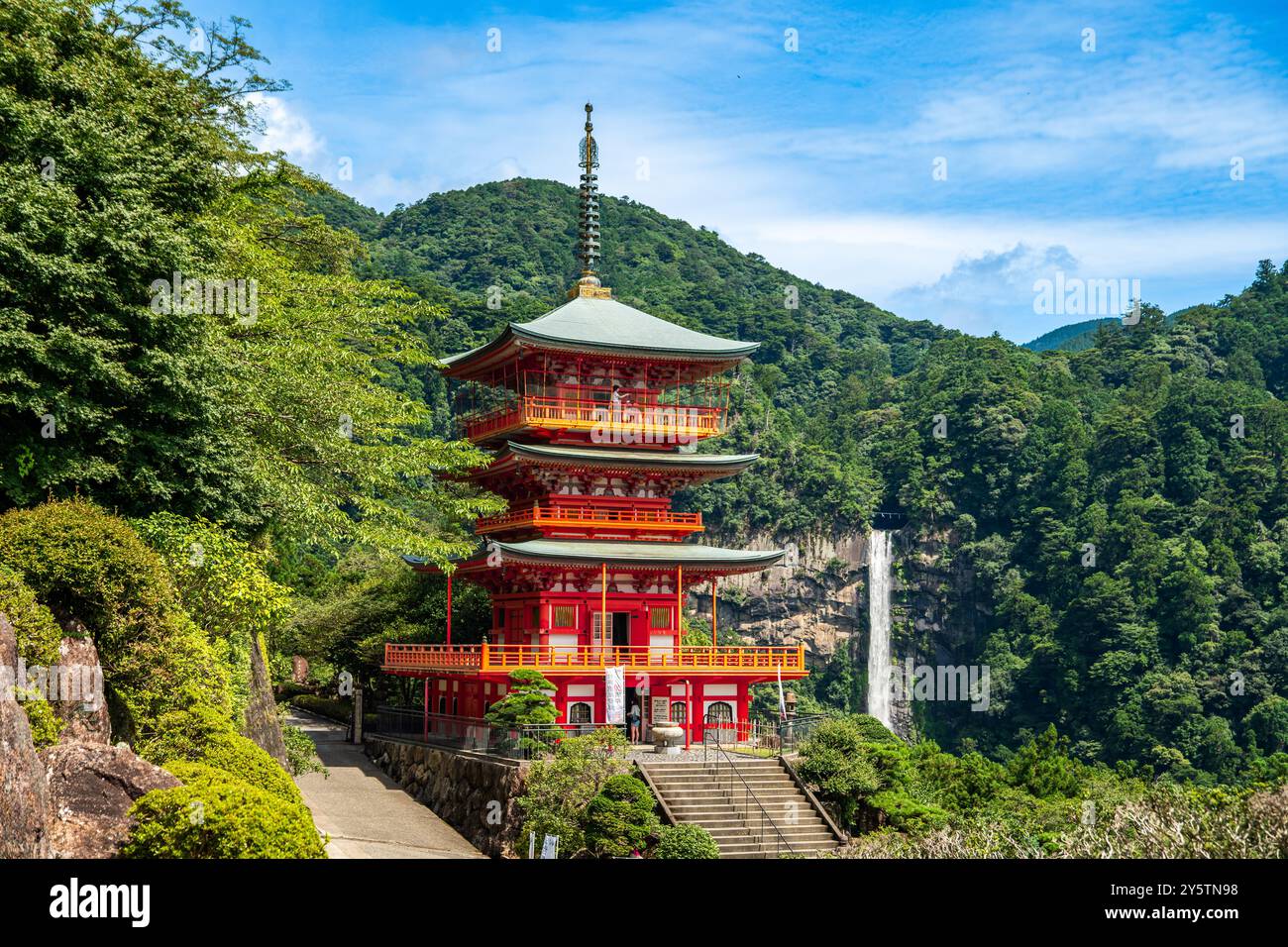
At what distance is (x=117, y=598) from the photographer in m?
15.6

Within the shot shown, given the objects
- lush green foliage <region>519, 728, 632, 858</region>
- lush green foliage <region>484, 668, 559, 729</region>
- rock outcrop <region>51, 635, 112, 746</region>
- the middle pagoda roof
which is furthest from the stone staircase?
rock outcrop <region>51, 635, 112, 746</region>

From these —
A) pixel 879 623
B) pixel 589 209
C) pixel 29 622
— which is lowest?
pixel 879 623

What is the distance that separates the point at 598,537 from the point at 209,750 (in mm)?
18496

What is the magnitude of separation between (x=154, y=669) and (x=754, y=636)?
73838 millimetres

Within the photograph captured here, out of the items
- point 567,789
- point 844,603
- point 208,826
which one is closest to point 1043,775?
point 567,789

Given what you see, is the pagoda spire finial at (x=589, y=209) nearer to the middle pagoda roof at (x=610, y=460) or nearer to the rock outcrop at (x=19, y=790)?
the middle pagoda roof at (x=610, y=460)

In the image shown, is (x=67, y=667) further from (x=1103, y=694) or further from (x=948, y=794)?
(x=1103, y=694)

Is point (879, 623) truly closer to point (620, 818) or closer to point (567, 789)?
point (567, 789)

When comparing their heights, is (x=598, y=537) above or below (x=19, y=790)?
above

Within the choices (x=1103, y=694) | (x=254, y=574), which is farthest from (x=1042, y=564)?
(x=254, y=574)

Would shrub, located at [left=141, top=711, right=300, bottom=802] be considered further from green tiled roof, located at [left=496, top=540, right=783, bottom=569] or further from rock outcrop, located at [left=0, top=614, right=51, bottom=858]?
green tiled roof, located at [left=496, top=540, right=783, bottom=569]

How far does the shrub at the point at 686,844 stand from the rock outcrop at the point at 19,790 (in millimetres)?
13677

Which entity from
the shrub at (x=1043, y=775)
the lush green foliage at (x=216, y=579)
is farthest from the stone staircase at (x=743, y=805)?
the lush green foliage at (x=216, y=579)

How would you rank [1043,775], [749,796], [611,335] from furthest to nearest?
[611,335] < [1043,775] < [749,796]
